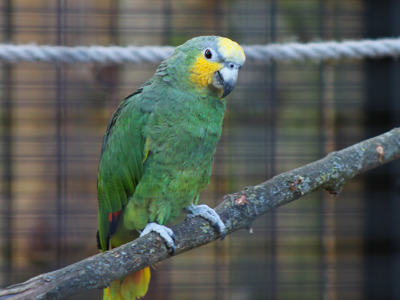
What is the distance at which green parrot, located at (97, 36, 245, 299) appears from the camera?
2.72 ft

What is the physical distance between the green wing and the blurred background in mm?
811

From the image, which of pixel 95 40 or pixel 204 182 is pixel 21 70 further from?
pixel 204 182

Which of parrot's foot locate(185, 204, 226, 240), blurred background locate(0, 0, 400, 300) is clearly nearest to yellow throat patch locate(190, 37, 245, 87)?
parrot's foot locate(185, 204, 226, 240)

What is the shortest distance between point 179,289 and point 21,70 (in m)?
1.06

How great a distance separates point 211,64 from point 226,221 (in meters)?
0.28

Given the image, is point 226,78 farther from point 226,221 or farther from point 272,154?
point 272,154

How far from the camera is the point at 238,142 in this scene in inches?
67.5

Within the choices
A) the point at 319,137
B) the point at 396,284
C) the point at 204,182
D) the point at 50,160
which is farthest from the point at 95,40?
the point at 396,284

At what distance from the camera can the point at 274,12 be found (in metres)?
1.69

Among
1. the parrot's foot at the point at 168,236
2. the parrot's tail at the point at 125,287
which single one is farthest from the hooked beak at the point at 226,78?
the parrot's tail at the point at 125,287

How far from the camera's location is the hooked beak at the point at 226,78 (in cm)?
81

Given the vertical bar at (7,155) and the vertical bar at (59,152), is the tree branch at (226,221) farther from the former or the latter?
the vertical bar at (7,155)

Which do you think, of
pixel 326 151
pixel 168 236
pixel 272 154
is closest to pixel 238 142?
pixel 272 154

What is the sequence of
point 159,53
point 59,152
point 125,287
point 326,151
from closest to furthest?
point 125,287 < point 159,53 < point 59,152 < point 326,151
